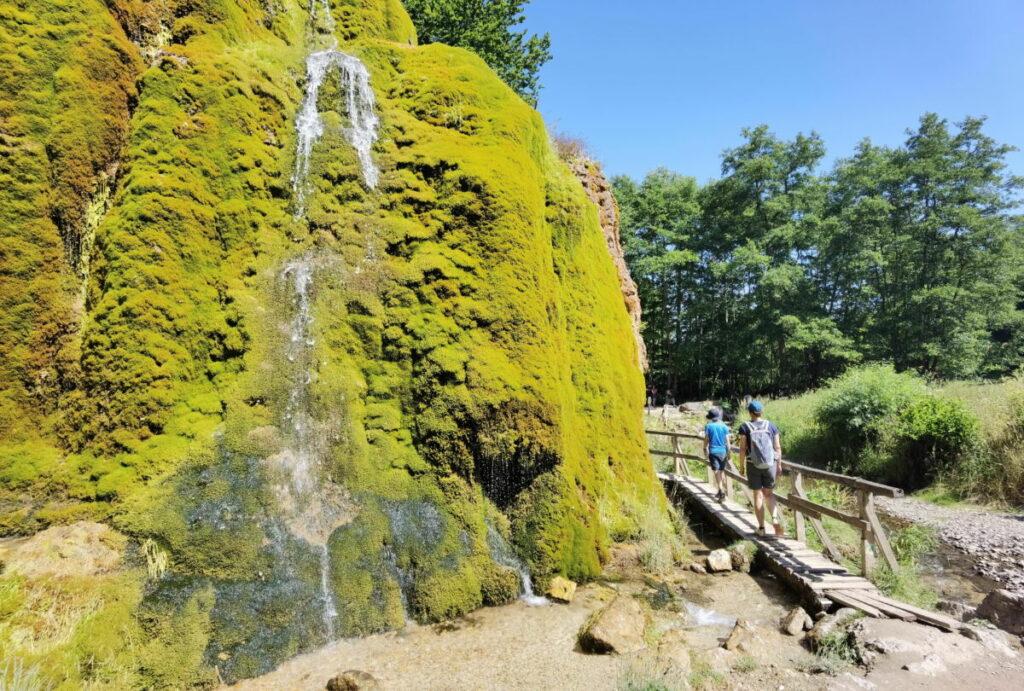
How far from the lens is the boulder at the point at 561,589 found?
6.15 metres

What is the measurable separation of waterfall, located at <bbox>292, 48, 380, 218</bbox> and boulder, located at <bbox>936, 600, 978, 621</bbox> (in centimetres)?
938

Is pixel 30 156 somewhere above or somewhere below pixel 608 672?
above

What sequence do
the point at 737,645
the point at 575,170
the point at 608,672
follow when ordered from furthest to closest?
the point at 575,170 → the point at 737,645 → the point at 608,672

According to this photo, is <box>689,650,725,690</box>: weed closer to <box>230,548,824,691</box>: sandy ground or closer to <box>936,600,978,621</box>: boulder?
<box>230,548,824,691</box>: sandy ground

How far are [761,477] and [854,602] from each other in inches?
93.9

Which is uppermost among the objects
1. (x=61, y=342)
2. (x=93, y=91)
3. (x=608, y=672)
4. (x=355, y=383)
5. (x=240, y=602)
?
(x=93, y=91)

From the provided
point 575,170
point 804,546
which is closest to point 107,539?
point 804,546

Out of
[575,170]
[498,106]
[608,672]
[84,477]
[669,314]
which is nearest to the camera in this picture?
[608,672]

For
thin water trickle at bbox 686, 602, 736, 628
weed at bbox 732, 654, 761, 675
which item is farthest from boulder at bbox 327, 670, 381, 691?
thin water trickle at bbox 686, 602, 736, 628

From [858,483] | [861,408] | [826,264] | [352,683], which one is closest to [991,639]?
[858,483]

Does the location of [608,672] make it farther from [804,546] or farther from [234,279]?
[234,279]

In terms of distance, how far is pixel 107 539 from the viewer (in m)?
4.90

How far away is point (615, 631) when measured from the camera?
5098 mm

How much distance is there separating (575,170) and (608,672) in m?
10.4
